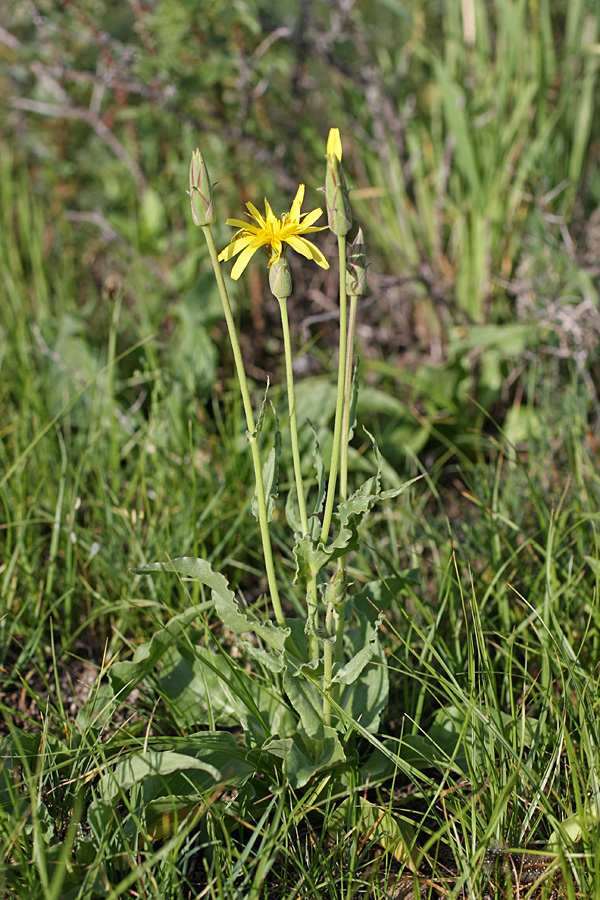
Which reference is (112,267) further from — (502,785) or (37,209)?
(502,785)

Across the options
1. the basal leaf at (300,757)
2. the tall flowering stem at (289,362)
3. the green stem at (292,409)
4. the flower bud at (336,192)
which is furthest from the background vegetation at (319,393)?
the flower bud at (336,192)

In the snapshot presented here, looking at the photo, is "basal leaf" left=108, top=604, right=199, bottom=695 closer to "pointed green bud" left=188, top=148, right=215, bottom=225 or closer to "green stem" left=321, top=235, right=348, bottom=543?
"green stem" left=321, top=235, right=348, bottom=543

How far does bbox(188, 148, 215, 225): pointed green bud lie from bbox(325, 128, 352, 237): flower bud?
0.17 metres

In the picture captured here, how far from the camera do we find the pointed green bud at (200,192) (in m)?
1.04

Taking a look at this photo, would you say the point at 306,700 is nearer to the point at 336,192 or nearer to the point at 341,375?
the point at 341,375

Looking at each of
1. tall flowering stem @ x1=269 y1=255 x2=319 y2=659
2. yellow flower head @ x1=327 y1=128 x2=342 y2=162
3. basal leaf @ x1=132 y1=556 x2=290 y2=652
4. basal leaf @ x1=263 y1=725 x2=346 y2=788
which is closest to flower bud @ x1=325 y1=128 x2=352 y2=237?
yellow flower head @ x1=327 y1=128 x2=342 y2=162

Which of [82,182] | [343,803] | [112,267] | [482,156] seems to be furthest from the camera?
[82,182]

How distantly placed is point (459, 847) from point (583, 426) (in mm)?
1224

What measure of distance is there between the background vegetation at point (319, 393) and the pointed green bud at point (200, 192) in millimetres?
749

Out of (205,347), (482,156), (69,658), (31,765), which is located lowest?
(69,658)

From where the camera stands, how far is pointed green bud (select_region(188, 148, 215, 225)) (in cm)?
104

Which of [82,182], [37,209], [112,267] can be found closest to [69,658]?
[112,267]

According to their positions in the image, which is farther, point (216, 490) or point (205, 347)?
point (205, 347)

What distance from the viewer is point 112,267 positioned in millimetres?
3221
